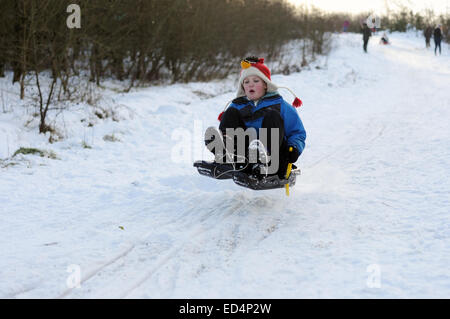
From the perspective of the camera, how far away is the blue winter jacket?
4.05 meters

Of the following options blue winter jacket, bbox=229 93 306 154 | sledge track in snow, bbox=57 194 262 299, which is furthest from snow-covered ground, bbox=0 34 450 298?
blue winter jacket, bbox=229 93 306 154

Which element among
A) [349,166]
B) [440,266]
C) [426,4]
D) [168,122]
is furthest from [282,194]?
[426,4]

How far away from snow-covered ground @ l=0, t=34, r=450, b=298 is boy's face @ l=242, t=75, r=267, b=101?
1063 millimetres

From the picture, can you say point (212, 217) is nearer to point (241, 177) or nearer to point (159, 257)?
point (241, 177)

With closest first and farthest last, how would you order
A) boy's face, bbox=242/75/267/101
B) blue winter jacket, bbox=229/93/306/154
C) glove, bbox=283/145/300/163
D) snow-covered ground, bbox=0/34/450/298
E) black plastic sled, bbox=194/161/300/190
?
snow-covered ground, bbox=0/34/450/298
black plastic sled, bbox=194/161/300/190
glove, bbox=283/145/300/163
blue winter jacket, bbox=229/93/306/154
boy's face, bbox=242/75/267/101

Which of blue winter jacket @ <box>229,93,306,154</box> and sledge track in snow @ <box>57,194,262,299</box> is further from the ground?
blue winter jacket @ <box>229,93,306,154</box>

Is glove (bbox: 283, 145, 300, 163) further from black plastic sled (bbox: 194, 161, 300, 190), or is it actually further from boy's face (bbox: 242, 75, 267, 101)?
boy's face (bbox: 242, 75, 267, 101)

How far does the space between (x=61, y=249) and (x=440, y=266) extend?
2.68 meters

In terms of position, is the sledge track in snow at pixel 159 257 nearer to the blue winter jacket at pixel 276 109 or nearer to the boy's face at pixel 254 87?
the blue winter jacket at pixel 276 109

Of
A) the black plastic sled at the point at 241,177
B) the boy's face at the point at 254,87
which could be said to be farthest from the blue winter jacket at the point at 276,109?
the black plastic sled at the point at 241,177

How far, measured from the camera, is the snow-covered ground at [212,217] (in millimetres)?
2543

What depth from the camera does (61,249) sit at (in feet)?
10.2

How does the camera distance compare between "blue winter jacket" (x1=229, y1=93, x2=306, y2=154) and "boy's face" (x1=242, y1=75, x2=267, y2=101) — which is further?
"boy's face" (x1=242, y1=75, x2=267, y2=101)

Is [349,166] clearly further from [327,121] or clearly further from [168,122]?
[168,122]
